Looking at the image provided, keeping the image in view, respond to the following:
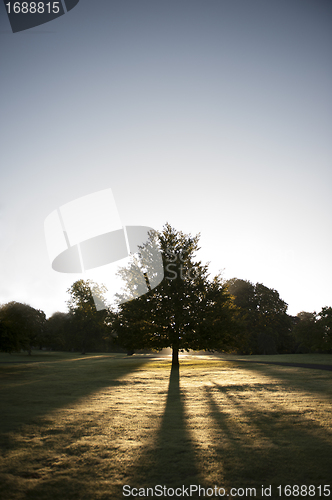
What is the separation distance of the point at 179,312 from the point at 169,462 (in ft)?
49.2

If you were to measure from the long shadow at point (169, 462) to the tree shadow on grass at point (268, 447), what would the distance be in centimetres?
43

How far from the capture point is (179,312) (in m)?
19.0

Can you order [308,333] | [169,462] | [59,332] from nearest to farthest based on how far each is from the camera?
A: [169,462] → [308,333] → [59,332]

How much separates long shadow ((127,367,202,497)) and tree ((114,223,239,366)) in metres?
13.2

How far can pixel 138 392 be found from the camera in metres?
→ 11.0

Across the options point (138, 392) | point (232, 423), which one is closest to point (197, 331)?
point (138, 392)

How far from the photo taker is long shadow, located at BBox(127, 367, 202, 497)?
359cm

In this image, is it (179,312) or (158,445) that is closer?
(158,445)

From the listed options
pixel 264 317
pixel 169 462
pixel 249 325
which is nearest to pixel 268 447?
pixel 169 462

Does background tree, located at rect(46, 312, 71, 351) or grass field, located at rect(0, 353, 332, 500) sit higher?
grass field, located at rect(0, 353, 332, 500)

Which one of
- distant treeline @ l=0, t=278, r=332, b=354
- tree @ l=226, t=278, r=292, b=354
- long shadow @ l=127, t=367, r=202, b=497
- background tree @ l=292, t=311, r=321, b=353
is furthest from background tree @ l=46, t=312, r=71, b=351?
long shadow @ l=127, t=367, r=202, b=497

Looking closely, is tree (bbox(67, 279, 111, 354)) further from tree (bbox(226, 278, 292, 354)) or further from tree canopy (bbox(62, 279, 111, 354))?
tree (bbox(226, 278, 292, 354))

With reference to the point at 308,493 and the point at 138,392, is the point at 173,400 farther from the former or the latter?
the point at 308,493

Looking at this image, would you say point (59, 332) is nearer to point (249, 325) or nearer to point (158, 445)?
point (249, 325)
